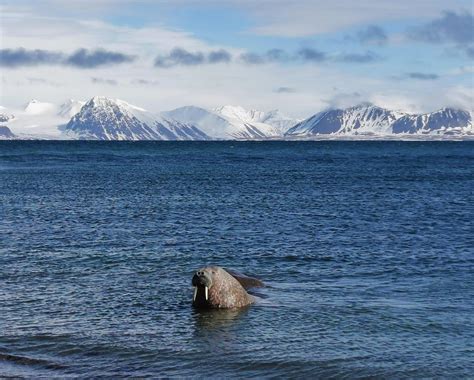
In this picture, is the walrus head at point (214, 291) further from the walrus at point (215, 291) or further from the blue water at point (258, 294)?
the blue water at point (258, 294)

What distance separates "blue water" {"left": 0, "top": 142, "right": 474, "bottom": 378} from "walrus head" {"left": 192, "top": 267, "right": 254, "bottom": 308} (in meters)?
0.52

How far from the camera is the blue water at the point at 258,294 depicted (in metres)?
22.2

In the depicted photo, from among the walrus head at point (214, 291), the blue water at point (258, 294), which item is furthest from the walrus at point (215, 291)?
the blue water at point (258, 294)

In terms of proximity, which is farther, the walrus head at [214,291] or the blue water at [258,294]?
the walrus head at [214,291]

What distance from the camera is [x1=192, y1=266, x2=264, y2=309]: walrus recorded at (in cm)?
2747

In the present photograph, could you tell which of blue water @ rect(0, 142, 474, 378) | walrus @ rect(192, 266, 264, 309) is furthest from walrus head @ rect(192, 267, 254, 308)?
blue water @ rect(0, 142, 474, 378)

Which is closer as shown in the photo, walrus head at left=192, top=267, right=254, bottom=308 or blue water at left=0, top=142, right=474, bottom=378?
blue water at left=0, top=142, right=474, bottom=378

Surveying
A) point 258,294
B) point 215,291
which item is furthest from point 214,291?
point 258,294

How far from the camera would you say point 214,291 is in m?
27.5

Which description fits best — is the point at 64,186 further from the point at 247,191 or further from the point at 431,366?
the point at 431,366

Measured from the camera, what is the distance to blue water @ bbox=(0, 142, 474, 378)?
22.2 m

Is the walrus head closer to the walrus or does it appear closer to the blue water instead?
the walrus

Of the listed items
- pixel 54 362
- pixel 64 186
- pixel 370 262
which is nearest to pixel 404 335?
pixel 54 362

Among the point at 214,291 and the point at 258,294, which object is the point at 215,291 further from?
the point at 258,294
